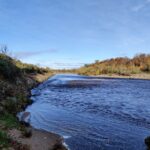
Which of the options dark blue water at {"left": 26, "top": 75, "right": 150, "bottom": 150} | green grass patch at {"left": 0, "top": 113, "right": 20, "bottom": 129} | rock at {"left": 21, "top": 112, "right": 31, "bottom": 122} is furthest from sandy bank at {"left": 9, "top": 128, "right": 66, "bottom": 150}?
rock at {"left": 21, "top": 112, "right": 31, "bottom": 122}

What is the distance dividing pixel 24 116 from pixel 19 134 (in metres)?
6.57

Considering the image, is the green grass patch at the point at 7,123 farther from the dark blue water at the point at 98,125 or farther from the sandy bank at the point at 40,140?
the dark blue water at the point at 98,125

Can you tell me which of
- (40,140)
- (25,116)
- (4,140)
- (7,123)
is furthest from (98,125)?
(4,140)

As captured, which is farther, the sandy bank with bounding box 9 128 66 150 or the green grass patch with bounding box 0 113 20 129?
the green grass patch with bounding box 0 113 20 129

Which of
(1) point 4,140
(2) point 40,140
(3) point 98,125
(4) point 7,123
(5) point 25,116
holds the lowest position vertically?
(3) point 98,125

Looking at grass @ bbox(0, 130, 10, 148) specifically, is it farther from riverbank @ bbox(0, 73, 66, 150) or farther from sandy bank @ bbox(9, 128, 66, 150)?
sandy bank @ bbox(9, 128, 66, 150)

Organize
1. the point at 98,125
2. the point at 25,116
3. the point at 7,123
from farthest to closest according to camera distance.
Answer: the point at 25,116 → the point at 98,125 → the point at 7,123

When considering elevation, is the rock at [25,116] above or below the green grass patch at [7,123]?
below

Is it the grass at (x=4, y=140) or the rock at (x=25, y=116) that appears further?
the rock at (x=25, y=116)

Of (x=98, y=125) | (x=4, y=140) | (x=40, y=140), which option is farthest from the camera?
(x=98, y=125)

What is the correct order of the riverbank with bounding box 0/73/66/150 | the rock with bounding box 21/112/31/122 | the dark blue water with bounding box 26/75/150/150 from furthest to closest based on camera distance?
the rock with bounding box 21/112/31/122, the dark blue water with bounding box 26/75/150/150, the riverbank with bounding box 0/73/66/150

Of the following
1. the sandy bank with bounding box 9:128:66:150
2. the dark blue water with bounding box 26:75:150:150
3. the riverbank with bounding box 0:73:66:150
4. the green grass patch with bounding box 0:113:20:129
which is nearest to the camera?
the riverbank with bounding box 0:73:66:150

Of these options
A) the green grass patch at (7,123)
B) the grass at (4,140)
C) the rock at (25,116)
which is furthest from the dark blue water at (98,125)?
the grass at (4,140)

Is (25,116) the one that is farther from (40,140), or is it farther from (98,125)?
(40,140)
